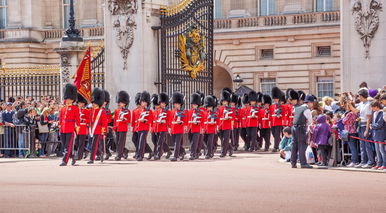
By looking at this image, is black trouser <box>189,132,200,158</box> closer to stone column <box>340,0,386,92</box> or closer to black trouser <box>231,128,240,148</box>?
black trouser <box>231,128,240,148</box>

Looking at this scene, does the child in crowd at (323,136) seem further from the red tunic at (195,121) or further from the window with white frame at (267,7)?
the window with white frame at (267,7)

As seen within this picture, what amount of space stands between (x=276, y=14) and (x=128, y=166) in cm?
2362

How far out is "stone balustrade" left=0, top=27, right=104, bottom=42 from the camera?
43031mm

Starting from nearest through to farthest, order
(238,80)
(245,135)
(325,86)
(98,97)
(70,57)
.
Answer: (98,97)
(245,135)
(70,57)
(238,80)
(325,86)

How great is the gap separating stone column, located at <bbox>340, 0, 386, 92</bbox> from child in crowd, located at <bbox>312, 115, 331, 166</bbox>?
153 inches

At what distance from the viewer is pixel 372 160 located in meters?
16.1

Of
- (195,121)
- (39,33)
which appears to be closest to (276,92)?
(195,121)

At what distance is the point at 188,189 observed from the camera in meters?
12.9

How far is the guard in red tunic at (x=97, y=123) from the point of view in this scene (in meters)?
18.7

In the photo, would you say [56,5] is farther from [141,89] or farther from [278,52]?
[141,89]

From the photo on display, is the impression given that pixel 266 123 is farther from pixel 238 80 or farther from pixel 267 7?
pixel 267 7

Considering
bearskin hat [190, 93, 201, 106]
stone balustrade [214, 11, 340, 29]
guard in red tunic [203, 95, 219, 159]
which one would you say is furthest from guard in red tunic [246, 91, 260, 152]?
stone balustrade [214, 11, 340, 29]

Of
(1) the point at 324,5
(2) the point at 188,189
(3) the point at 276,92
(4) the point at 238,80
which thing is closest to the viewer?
(2) the point at 188,189

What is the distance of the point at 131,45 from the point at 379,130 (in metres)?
7.52
